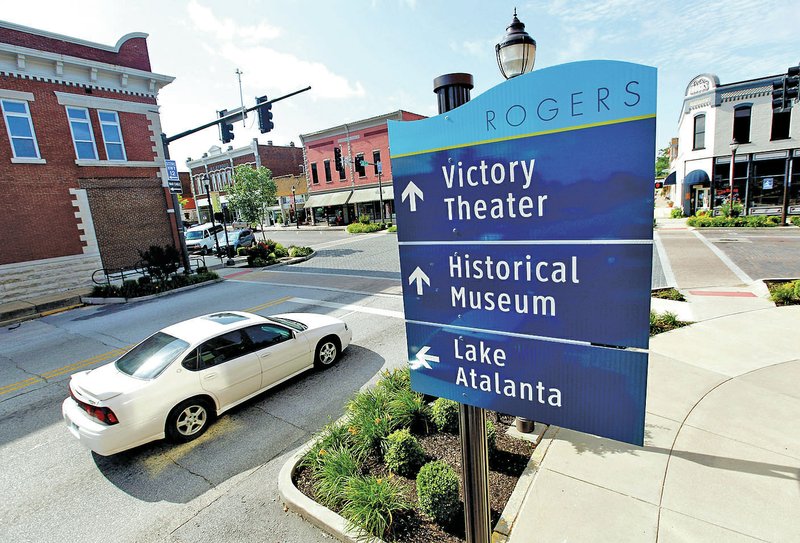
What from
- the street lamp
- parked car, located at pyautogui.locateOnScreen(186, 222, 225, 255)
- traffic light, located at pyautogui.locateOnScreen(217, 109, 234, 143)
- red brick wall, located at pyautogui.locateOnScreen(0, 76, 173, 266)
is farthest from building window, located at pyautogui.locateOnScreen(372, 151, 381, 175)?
the street lamp

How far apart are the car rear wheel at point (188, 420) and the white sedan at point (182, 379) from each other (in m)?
0.01

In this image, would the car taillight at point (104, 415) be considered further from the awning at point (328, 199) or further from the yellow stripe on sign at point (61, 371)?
the awning at point (328, 199)

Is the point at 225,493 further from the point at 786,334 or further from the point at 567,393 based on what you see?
the point at 786,334

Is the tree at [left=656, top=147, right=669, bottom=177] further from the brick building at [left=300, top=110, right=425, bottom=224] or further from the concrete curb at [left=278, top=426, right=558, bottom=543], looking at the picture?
the concrete curb at [left=278, top=426, right=558, bottom=543]

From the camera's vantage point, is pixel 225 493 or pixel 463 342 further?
pixel 225 493

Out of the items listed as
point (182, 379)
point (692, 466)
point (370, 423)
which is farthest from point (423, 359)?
point (182, 379)

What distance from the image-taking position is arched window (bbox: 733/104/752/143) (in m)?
27.0

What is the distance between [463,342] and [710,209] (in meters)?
34.1

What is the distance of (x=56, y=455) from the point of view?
526 centimetres

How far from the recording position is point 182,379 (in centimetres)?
536

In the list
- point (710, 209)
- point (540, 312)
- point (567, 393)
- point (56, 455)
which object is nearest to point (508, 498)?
point (567, 393)

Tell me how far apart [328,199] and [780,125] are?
3798 cm

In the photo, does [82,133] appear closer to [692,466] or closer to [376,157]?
[692,466]

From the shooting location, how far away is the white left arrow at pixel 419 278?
2.51 meters
